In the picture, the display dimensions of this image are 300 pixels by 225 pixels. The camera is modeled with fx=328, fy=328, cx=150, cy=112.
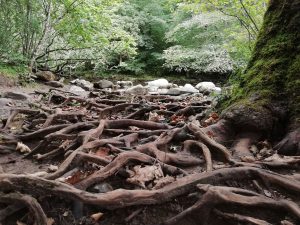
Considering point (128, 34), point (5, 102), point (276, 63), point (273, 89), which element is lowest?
point (5, 102)

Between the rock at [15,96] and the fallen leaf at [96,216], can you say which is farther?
the rock at [15,96]

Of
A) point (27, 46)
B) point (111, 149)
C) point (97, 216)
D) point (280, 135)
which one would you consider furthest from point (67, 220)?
point (27, 46)

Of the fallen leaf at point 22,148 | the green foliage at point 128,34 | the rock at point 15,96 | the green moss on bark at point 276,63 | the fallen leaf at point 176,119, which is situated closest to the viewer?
the green moss on bark at point 276,63

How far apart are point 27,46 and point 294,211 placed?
13.2 metres

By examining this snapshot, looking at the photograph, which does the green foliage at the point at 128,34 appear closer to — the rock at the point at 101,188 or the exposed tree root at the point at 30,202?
the rock at the point at 101,188

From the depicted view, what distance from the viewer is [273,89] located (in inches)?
140

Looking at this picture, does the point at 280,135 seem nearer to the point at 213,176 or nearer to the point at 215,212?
the point at 213,176

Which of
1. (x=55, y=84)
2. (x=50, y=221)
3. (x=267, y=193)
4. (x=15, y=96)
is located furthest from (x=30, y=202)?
(x=55, y=84)

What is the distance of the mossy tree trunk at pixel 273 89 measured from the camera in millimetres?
3355

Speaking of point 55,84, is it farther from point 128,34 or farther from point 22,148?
point 22,148

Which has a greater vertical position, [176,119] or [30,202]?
[176,119]

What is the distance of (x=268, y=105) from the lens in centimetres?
343

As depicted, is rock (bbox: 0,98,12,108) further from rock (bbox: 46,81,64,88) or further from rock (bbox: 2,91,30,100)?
rock (bbox: 46,81,64,88)

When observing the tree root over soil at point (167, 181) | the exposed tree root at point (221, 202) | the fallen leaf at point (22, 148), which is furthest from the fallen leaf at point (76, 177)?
the fallen leaf at point (22, 148)
